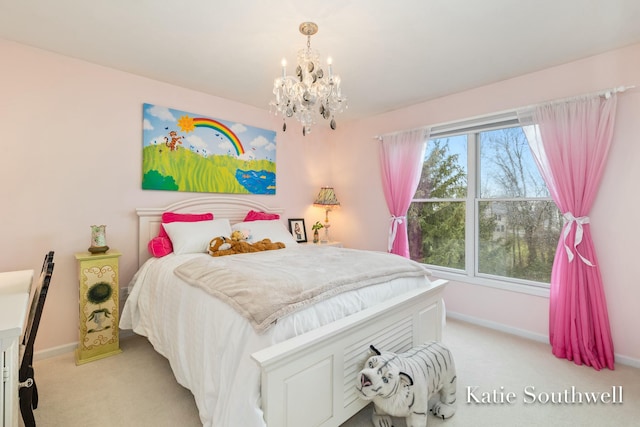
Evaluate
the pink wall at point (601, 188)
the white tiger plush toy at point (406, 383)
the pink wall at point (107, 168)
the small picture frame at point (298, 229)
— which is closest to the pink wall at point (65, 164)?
the pink wall at point (107, 168)

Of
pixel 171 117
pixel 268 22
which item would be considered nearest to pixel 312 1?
pixel 268 22

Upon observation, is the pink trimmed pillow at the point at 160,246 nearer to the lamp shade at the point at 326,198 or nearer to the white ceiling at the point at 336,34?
the white ceiling at the point at 336,34

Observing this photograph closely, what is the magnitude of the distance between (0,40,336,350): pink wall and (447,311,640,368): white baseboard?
3328 millimetres

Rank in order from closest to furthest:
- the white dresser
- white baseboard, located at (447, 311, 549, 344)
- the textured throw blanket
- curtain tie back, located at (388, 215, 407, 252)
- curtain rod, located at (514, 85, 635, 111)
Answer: the white dresser → the textured throw blanket → curtain rod, located at (514, 85, 635, 111) → white baseboard, located at (447, 311, 549, 344) → curtain tie back, located at (388, 215, 407, 252)

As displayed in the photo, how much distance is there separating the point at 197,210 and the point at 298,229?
4.46 ft

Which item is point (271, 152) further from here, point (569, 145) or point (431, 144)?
point (569, 145)

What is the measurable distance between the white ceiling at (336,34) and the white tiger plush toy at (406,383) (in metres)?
2.06

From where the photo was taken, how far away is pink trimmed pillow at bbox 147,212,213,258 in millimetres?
2611

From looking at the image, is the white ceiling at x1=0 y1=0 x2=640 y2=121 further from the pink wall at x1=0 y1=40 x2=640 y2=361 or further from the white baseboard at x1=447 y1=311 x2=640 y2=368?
the white baseboard at x1=447 y1=311 x2=640 y2=368

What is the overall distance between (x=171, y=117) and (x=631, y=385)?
4296 millimetres

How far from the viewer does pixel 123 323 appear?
2.43m

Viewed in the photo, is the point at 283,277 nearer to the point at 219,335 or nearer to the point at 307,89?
the point at 219,335

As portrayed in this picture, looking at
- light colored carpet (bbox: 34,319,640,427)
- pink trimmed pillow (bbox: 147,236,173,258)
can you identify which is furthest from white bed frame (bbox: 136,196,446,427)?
pink trimmed pillow (bbox: 147,236,173,258)

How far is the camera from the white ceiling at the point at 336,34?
6.09ft
